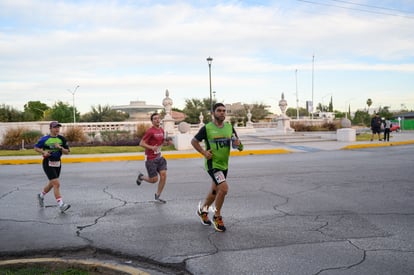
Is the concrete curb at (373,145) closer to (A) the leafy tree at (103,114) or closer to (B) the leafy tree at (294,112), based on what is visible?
(A) the leafy tree at (103,114)

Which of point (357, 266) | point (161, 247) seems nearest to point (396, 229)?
point (357, 266)

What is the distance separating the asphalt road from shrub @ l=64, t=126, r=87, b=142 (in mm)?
15104

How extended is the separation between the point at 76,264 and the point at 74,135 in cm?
2241

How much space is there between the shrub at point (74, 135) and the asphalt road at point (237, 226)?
15.1 m

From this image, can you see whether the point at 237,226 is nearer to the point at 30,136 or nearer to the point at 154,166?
the point at 154,166

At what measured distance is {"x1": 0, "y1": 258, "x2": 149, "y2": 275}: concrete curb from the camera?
3.98m

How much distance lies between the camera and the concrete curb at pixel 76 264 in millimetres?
3979

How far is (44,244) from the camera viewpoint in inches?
200

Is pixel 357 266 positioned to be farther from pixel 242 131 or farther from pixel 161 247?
pixel 242 131

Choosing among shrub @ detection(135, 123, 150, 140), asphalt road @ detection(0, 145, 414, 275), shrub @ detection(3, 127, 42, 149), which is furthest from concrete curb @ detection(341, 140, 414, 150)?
shrub @ detection(3, 127, 42, 149)

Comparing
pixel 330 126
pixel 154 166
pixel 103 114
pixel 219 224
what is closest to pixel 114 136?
pixel 154 166

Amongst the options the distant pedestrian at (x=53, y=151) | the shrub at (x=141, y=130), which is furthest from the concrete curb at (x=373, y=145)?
the distant pedestrian at (x=53, y=151)

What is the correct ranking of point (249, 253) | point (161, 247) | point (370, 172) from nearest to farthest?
point (249, 253) → point (161, 247) → point (370, 172)

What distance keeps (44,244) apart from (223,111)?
309 cm
